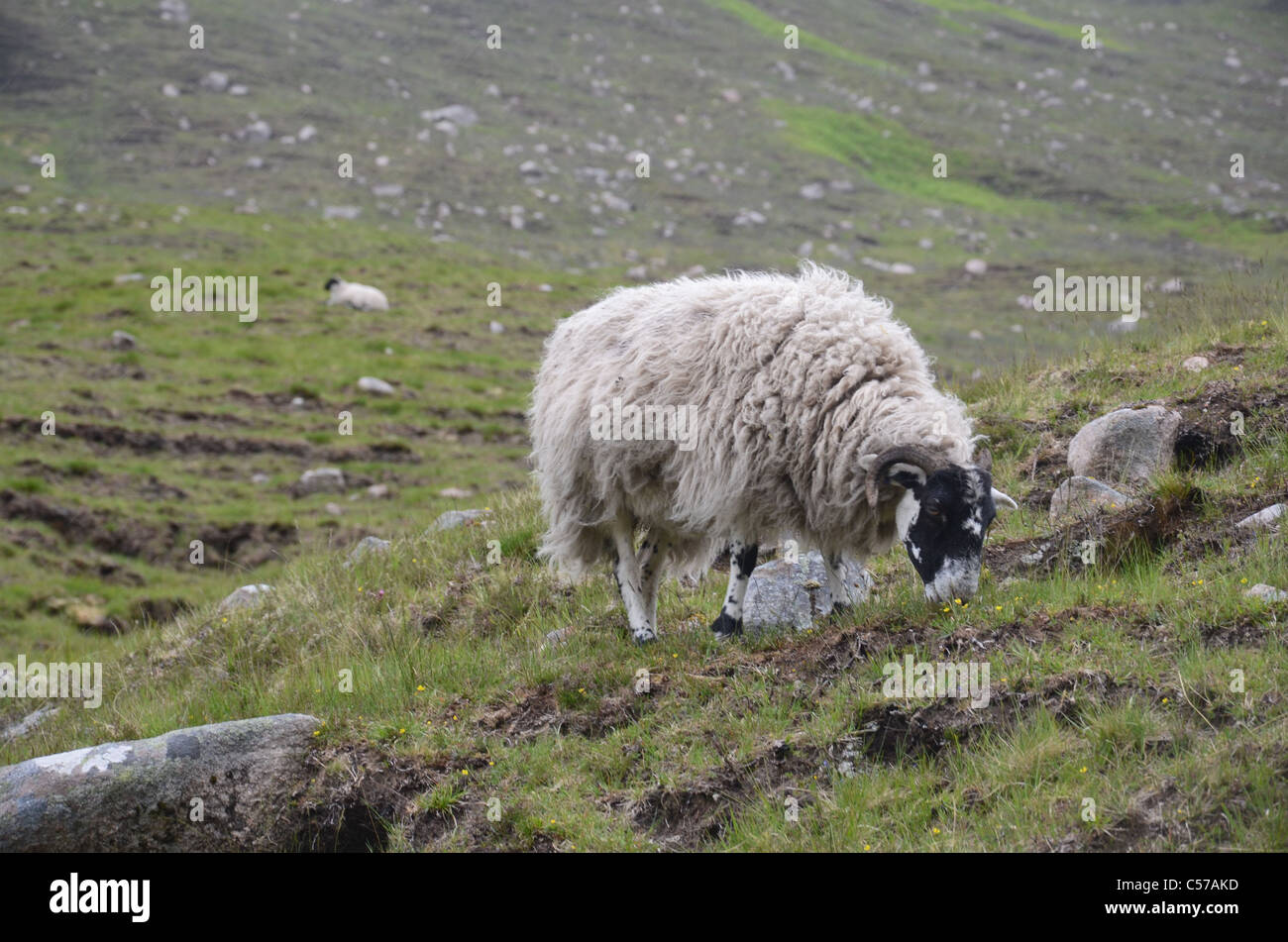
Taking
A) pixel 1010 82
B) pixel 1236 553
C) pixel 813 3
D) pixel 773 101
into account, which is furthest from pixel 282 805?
pixel 813 3

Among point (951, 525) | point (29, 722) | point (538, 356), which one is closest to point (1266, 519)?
point (951, 525)

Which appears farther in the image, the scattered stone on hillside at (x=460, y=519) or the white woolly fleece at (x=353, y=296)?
the white woolly fleece at (x=353, y=296)

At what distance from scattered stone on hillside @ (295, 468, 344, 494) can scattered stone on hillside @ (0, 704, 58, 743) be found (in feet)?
30.6

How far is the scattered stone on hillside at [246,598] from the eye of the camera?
1172 centimetres

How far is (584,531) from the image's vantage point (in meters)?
9.28

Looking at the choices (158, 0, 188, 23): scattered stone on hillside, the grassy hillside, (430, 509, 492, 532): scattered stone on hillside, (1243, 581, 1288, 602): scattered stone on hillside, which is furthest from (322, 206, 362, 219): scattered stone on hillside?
(1243, 581, 1288, 602): scattered stone on hillside

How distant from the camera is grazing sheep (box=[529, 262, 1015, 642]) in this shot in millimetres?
7484

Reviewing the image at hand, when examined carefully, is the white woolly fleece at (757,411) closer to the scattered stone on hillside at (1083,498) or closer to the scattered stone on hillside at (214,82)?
the scattered stone on hillside at (1083,498)

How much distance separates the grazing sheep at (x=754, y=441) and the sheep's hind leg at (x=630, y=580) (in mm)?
13

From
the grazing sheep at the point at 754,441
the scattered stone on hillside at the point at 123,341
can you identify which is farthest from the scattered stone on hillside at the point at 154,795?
the scattered stone on hillside at the point at 123,341

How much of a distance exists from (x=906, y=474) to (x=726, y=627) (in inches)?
66.7

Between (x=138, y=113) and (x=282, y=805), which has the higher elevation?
(x=138, y=113)

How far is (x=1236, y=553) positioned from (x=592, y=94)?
4093 cm

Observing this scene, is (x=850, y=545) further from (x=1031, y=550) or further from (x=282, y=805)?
(x=282, y=805)
